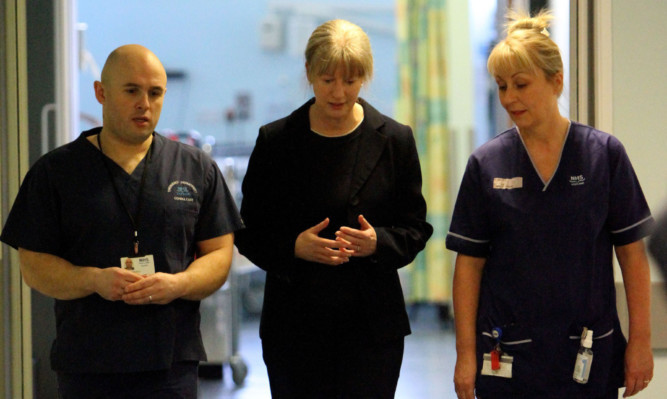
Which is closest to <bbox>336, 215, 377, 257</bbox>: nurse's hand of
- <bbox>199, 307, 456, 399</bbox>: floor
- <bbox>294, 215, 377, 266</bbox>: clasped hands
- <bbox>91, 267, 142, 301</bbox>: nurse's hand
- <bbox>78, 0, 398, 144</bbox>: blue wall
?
<bbox>294, 215, 377, 266</bbox>: clasped hands

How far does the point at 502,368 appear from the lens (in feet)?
5.52

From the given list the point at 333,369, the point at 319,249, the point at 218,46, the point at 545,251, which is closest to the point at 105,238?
the point at 319,249

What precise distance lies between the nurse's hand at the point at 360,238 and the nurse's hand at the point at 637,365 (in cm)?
62

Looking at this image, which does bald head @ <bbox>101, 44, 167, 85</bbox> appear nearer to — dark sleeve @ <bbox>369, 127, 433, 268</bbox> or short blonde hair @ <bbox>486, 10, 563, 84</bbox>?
dark sleeve @ <bbox>369, 127, 433, 268</bbox>

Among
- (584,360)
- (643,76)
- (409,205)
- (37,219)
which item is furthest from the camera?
(643,76)

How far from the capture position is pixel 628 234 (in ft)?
Result: 5.58

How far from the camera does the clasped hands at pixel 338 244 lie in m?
1.73

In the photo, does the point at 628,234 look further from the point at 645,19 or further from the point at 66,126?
the point at 66,126

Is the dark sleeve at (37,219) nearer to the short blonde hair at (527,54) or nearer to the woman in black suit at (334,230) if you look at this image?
the woman in black suit at (334,230)

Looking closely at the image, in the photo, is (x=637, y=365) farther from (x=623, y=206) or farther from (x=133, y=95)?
(x=133, y=95)

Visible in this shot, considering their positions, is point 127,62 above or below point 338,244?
above

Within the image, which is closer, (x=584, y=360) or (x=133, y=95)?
(x=584, y=360)

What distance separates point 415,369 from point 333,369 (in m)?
2.77

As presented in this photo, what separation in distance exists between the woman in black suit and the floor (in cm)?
222
